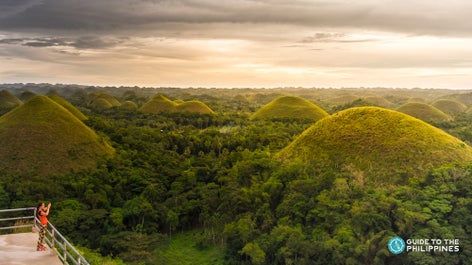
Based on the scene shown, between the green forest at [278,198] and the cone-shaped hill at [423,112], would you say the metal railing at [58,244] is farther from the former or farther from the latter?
the cone-shaped hill at [423,112]

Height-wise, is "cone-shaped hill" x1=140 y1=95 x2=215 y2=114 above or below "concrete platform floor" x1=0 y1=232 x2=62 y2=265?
above

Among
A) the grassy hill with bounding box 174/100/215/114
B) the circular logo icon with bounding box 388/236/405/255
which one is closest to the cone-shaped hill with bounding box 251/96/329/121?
the grassy hill with bounding box 174/100/215/114

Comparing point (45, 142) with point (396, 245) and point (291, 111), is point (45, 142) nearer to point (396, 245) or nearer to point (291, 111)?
point (396, 245)

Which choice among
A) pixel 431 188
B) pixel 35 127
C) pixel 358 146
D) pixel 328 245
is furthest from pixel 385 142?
pixel 35 127

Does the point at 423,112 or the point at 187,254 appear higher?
the point at 423,112

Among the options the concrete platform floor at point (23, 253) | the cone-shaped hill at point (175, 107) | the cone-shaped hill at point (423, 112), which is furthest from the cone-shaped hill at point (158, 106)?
A: the concrete platform floor at point (23, 253)

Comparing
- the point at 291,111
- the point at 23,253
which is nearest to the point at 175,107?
the point at 291,111

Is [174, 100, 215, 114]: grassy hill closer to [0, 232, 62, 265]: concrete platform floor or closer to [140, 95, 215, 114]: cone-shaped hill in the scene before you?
[140, 95, 215, 114]: cone-shaped hill
